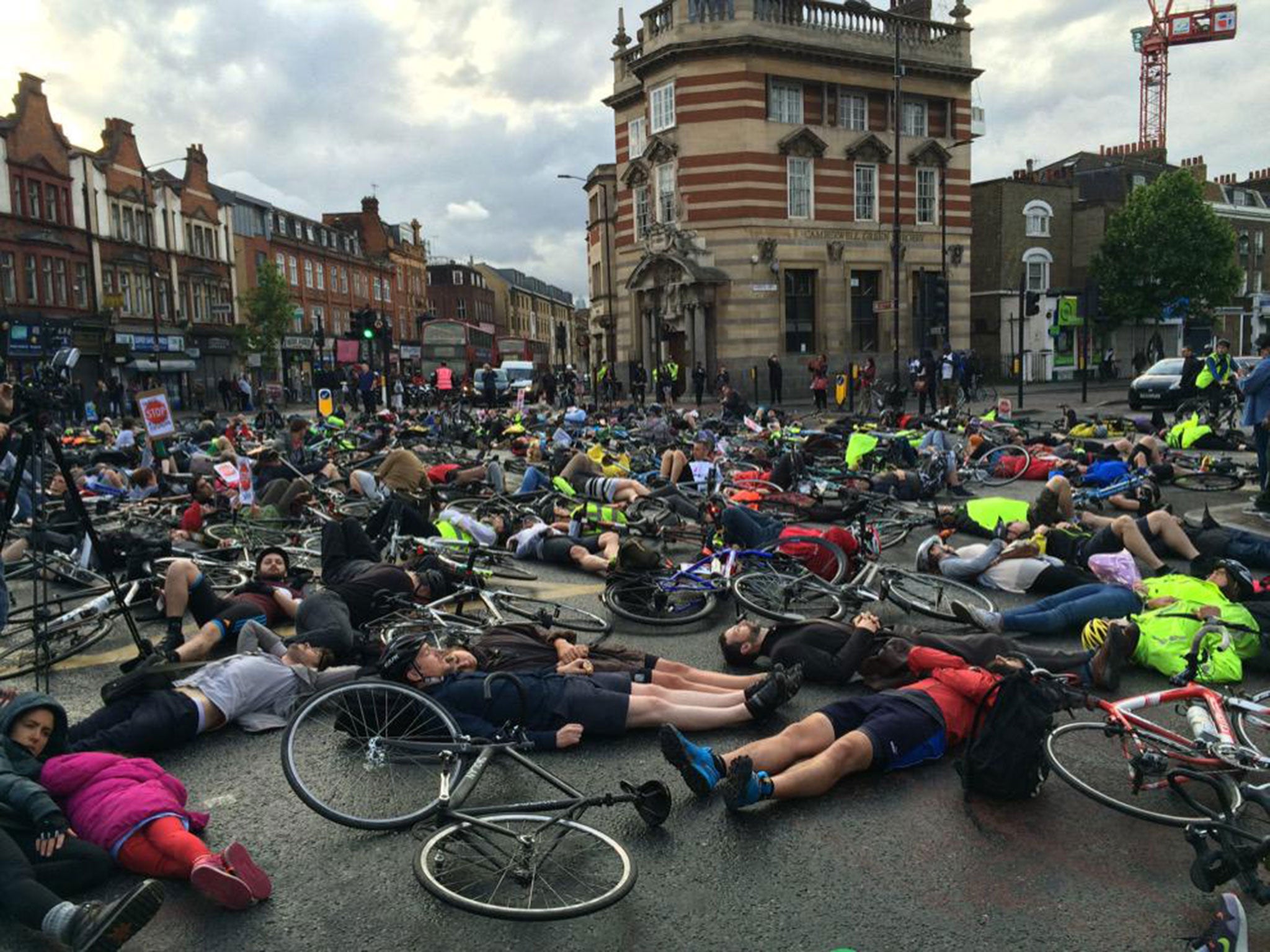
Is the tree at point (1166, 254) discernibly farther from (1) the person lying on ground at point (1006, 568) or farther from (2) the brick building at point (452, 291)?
(2) the brick building at point (452, 291)

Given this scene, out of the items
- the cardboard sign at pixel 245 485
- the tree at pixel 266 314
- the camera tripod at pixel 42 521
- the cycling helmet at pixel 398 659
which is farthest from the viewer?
the tree at pixel 266 314

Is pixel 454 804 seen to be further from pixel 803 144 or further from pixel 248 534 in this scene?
pixel 803 144

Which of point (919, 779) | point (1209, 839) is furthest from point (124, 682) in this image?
point (1209, 839)

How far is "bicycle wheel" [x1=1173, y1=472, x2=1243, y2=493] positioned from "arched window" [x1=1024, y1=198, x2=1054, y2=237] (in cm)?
4132

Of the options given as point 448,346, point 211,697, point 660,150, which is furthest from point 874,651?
point 448,346

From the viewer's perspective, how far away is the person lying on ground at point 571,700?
4.79 meters

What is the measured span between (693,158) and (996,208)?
21.7 m

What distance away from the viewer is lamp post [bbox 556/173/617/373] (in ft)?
146

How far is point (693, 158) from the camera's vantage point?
35.6 meters

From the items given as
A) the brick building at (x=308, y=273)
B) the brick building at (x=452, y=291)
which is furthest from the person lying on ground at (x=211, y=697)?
the brick building at (x=452, y=291)

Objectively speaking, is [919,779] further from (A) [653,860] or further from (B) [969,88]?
A: (B) [969,88]

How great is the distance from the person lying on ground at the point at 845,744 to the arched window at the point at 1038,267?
50.0m

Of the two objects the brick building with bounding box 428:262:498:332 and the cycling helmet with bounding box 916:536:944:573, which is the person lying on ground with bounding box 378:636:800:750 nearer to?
the cycling helmet with bounding box 916:536:944:573

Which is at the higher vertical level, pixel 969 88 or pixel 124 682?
pixel 969 88
